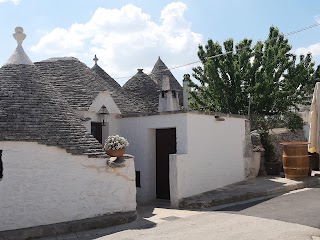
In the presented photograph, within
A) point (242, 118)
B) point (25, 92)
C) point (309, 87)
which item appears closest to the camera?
point (25, 92)

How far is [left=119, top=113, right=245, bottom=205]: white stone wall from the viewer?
11.1m

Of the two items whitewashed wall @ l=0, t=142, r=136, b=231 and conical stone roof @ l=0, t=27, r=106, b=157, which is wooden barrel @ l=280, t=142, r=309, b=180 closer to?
whitewashed wall @ l=0, t=142, r=136, b=231

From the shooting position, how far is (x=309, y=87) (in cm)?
2094

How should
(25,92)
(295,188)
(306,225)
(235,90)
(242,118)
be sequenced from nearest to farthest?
(306,225)
(25,92)
(295,188)
(242,118)
(235,90)

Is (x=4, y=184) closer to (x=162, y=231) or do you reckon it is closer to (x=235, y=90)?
(x=162, y=231)

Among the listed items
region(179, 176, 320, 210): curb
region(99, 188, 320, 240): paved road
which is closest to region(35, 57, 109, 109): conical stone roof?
region(179, 176, 320, 210): curb

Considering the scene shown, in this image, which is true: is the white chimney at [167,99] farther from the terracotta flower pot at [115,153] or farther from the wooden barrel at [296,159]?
the terracotta flower pot at [115,153]

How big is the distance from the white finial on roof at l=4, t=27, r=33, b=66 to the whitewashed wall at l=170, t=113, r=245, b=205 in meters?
4.88

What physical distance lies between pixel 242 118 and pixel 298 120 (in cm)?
515

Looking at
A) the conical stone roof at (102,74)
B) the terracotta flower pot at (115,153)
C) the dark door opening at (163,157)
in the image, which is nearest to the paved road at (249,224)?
the terracotta flower pot at (115,153)

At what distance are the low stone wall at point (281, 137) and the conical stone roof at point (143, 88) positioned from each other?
5.58 meters

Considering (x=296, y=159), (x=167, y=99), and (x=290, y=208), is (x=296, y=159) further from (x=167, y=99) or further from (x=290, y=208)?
(x=167, y=99)

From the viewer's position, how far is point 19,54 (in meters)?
10.4

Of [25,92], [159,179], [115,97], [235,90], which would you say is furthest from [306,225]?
[235,90]
